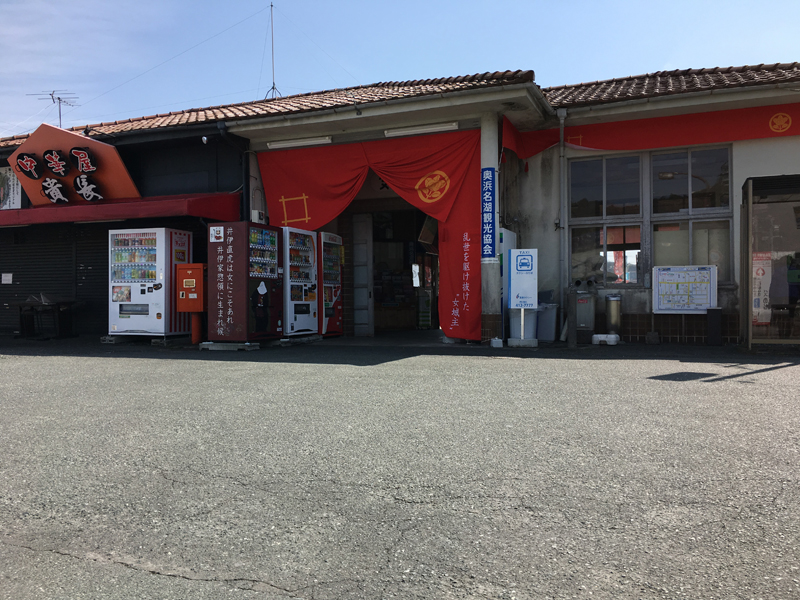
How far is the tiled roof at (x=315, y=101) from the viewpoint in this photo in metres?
9.79

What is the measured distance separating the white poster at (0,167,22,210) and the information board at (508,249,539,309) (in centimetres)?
1188

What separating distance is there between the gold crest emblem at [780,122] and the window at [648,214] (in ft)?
2.47

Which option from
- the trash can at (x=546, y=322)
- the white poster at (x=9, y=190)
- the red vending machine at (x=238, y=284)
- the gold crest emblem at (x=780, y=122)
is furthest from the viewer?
the white poster at (x=9, y=190)

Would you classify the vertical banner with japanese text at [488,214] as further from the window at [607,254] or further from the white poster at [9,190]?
the white poster at [9,190]

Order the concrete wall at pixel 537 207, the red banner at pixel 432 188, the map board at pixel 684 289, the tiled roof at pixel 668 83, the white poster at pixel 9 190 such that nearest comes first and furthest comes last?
1. the tiled roof at pixel 668 83
2. the map board at pixel 684 289
3. the red banner at pixel 432 188
4. the concrete wall at pixel 537 207
5. the white poster at pixel 9 190

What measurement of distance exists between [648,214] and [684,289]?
1.52 meters

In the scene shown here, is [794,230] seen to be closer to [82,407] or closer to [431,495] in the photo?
[431,495]

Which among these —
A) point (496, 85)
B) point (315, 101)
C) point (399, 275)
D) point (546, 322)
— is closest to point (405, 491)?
point (496, 85)

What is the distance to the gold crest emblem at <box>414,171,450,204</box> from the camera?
1034cm

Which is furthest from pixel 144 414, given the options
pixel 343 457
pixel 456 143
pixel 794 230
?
pixel 794 230

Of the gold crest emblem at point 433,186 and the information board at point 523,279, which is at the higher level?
the gold crest emblem at point 433,186

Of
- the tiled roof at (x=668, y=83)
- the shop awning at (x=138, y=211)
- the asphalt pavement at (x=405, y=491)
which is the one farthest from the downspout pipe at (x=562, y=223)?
the shop awning at (x=138, y=211)

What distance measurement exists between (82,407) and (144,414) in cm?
75

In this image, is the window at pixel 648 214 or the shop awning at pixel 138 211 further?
the shop awning at pixel 138 211
